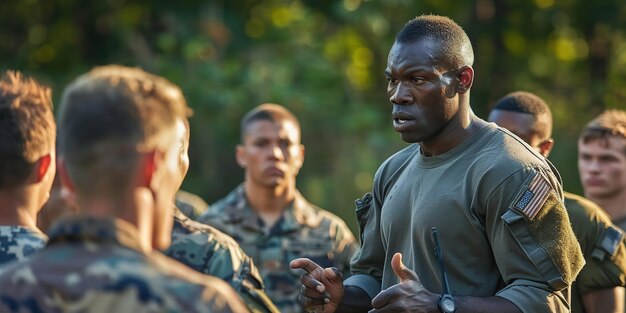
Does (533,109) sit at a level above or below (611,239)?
above

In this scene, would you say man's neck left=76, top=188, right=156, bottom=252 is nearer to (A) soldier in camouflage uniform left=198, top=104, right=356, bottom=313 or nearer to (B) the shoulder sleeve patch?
(B) the shoulder sleeve patch

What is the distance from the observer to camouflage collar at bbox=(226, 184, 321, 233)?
908 cm

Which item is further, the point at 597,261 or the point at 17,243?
the point at 597,261

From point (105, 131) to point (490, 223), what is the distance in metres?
2.10

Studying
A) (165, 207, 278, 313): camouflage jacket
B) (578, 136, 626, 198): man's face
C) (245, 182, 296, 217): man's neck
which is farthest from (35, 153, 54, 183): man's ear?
(245, 182, 296, 217): man's neck

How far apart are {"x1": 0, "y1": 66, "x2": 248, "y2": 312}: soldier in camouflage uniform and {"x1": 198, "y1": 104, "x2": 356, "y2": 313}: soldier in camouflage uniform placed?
553 centimetres

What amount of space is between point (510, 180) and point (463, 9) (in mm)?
12857

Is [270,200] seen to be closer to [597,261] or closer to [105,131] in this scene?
[597,261]

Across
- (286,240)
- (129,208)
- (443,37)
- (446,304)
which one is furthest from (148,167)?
(286,240)

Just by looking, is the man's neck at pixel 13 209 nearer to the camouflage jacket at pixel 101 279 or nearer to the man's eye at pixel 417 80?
the camouflage jacket at pixel 101 279

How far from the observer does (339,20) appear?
17203 mm

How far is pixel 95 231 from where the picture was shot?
10.2 ft

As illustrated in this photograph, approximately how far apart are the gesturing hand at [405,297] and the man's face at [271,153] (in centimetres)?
462

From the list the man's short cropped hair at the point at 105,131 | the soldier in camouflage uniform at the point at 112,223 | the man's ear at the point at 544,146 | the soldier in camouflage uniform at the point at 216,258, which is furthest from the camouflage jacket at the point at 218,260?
the man's ear at the point at 544,146
